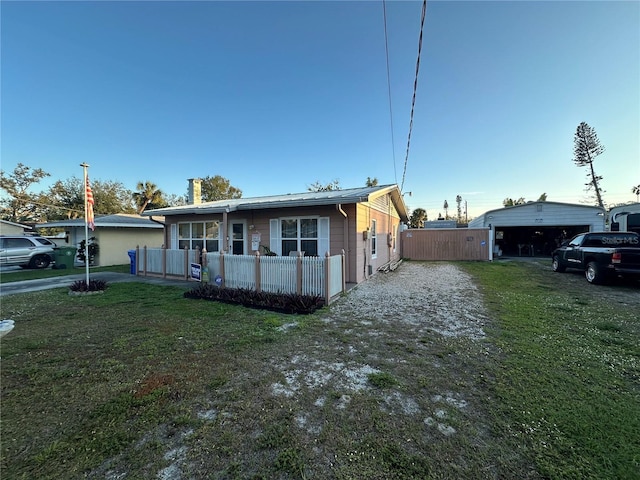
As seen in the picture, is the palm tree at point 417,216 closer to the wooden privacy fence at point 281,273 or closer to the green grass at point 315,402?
the wooden privacy fence at point 281,273

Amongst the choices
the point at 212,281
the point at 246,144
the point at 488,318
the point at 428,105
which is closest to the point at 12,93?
the point at 246,144

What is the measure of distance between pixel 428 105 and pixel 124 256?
17518 millimetres

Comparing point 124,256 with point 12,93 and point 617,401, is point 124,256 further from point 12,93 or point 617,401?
point 617,401

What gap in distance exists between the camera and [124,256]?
15.4 metres

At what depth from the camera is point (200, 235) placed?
1116 cm

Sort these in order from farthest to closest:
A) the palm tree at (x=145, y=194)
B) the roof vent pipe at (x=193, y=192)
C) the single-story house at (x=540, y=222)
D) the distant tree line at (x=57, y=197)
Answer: the palm tree at (x=145, y=194), the distant tree line at (x=57, y=197), the single-story house at (x=540, y=222), the roof vent pipe at (x=193, y=192)

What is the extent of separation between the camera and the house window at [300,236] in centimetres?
887

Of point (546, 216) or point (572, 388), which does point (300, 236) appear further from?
point (546, 216)

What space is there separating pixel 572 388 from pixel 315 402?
8.82 feet

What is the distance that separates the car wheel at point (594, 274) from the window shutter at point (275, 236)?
10614 mm

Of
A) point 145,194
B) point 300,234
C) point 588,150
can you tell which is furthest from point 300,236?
point 588,150

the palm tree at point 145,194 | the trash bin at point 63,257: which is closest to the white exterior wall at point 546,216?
the trash bin at point 63,257

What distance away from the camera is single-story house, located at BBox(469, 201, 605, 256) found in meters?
17.3

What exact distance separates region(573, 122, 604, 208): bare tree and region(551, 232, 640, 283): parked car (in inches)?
936
